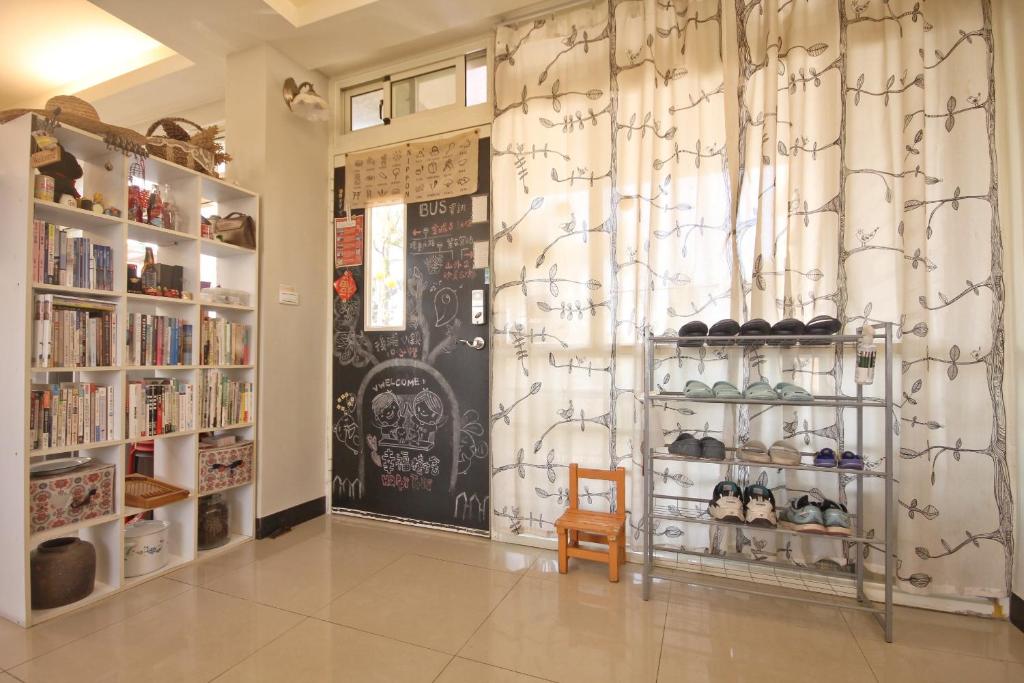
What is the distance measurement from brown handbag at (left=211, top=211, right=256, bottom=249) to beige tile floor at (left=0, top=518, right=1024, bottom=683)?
5.29 feet

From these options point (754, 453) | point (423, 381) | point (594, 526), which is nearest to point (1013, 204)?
point (754, 453)

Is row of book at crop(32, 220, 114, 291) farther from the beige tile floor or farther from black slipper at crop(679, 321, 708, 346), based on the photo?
black slipper at crop(679, 321, 708, 346)

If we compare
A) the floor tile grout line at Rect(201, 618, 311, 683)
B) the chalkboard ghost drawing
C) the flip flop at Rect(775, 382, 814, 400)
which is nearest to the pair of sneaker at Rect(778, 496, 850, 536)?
the flip flop at Rect(775, 382, 814, 400)

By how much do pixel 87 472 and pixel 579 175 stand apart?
247 centimetres

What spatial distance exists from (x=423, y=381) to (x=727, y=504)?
1.67 metres

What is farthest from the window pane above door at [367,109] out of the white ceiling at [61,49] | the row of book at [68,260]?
the row of book at [68,260]

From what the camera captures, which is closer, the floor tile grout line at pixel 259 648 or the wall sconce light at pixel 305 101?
the floor tile grout line at pixel 259 648

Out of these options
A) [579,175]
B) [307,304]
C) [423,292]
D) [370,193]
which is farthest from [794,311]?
[307,304]

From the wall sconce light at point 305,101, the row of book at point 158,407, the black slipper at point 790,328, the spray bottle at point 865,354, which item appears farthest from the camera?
the wall sconce light at point 305,101

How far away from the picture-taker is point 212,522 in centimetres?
235

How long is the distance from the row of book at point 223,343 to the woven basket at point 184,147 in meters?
0.76

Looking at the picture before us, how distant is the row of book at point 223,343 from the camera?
232 centimetres

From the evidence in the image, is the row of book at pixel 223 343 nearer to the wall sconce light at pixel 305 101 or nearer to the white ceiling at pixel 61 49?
the wall sconce light at pixel 305 101

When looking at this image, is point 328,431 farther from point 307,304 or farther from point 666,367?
point 666,367
